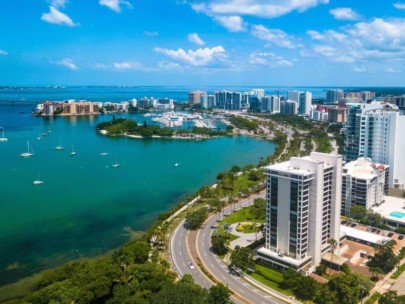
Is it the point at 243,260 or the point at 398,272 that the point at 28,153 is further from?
the point at 398,272

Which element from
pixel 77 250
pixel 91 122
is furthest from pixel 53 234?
pixel 91 122

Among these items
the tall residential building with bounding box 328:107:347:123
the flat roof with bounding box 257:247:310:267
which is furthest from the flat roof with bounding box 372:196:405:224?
the tall residential building with bounding box 328:107:347:123

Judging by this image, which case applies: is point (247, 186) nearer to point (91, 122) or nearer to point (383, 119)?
point (383, 119)

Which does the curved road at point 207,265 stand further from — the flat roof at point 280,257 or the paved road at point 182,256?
the flat roof at point 280,257

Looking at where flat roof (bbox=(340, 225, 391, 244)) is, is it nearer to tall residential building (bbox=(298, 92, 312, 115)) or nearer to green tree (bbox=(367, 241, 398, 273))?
green tree (bbox=(367, 241, 398, 273))

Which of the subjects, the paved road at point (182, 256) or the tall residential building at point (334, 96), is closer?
the paved road at point (182, 256)

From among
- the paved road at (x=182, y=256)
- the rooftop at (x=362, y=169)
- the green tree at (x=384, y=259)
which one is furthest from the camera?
the rooftop at (x=362, y=169)

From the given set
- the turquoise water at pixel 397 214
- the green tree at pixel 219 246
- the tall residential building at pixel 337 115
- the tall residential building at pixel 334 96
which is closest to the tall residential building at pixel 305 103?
the tall residential building at pixel 337 115
